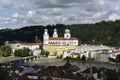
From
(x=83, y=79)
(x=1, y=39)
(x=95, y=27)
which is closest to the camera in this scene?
(x=83, y=79)

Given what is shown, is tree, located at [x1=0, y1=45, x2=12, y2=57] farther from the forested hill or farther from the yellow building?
the forested hill

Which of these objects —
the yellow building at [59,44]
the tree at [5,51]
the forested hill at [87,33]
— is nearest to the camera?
the tree at [5,51]

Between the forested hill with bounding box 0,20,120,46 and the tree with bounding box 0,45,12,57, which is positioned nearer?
the tree with bounding box 0,45,12,57

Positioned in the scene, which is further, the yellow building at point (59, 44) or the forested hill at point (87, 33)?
the forested hill at point (87, 33)

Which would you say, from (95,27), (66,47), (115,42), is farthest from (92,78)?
(95,27)

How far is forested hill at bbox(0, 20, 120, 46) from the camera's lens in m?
108

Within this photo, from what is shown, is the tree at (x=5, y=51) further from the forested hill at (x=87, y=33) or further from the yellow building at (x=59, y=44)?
the forested hill at (x=87, y=33)

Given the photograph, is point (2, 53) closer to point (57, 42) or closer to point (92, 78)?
point (57, 42)

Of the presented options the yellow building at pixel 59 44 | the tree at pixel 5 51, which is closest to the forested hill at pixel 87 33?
the yellow building at pixel 59 44

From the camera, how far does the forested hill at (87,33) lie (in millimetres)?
108438

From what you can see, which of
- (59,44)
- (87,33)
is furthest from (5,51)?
(87,33)

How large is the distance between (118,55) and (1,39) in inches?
2572

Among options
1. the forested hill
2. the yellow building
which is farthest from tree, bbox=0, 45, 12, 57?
the forested hill

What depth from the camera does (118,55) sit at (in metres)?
67.5
